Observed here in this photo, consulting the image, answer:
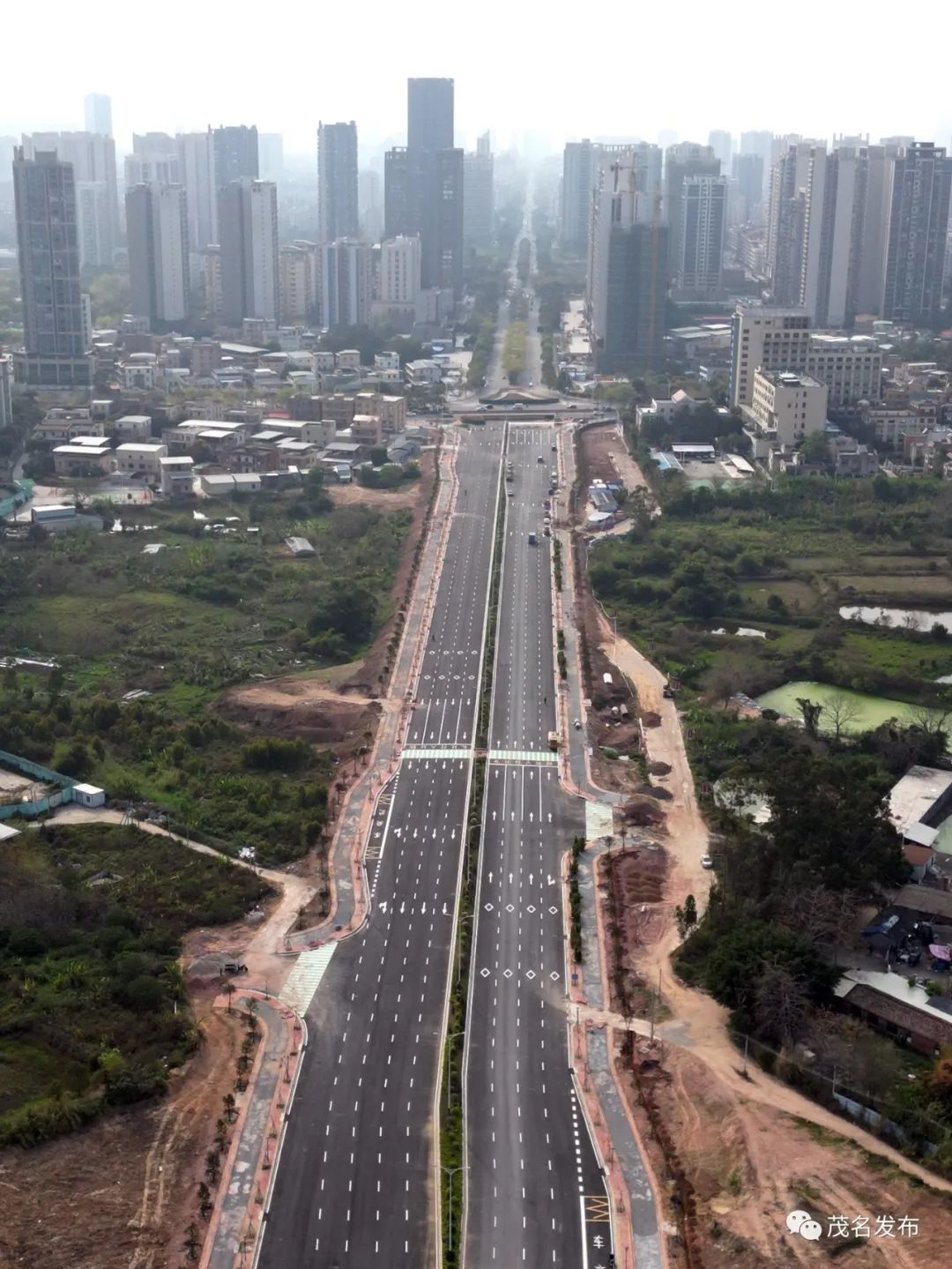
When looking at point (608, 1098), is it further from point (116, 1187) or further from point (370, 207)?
point (370, 207)

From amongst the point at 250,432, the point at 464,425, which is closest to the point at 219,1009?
the point at 250,432

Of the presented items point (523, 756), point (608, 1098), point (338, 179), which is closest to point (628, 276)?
point (338, 179)

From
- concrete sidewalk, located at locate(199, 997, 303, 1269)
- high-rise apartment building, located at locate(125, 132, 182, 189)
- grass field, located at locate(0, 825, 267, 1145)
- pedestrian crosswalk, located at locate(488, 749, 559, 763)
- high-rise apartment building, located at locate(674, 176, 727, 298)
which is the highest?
high-rise apartment building, located at locate(125, 132, 182, 189)

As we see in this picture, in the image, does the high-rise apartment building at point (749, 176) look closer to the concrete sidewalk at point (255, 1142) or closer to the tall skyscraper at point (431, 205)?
the tall skyscraper at point (431, 205)

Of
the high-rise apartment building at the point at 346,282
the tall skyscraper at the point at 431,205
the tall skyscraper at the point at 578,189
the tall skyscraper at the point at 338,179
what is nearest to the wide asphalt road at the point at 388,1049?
the high-rise apartment building at the point at 346,282

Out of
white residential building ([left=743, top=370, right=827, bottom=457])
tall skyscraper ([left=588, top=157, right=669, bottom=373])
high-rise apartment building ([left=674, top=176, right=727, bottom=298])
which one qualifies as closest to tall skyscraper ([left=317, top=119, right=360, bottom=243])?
high-rise apartment building ([left=674, top=176, right=727, bottom=298])

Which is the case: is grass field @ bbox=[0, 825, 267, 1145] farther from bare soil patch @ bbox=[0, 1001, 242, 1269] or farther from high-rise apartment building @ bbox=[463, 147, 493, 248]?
high-rise apartment building @ bbox=[463, 147, 493, 248]
